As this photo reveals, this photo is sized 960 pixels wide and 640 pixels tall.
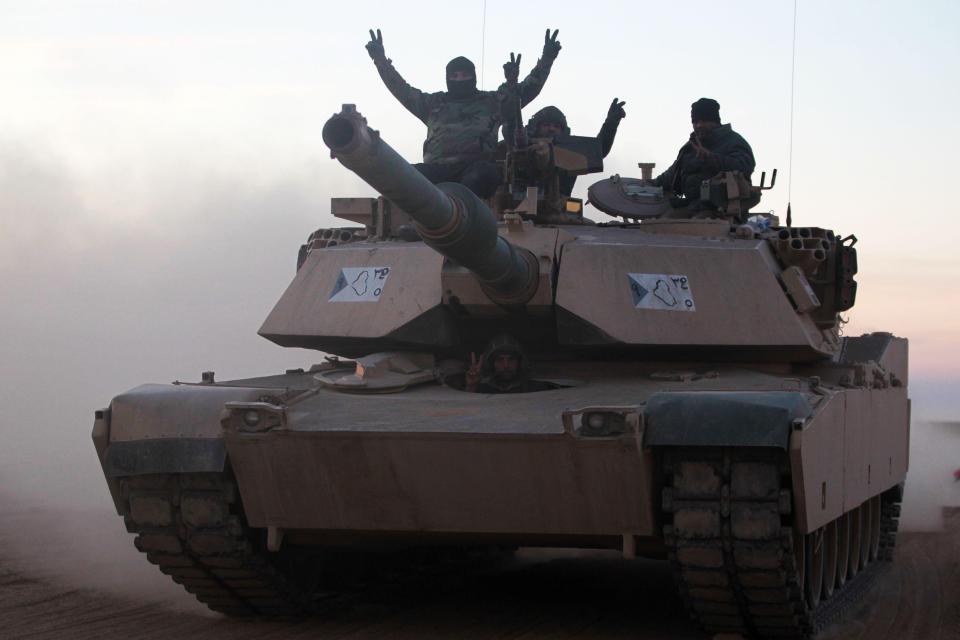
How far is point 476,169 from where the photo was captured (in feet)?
41.7

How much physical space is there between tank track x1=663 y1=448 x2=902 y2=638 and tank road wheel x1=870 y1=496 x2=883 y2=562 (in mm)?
5088

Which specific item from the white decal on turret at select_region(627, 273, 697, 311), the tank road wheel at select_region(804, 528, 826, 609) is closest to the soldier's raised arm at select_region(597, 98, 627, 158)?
the white decal on turret at select_region(627, 273, 697, 311)

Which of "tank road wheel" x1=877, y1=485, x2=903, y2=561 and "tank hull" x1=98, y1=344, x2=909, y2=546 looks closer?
"tank hull" x1=98, y1=344, x2=909, y2=546

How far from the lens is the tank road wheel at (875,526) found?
47.2 feet

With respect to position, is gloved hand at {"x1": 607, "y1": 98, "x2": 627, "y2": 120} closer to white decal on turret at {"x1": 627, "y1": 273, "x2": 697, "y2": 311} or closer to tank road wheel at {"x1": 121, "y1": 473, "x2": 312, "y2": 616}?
white decal on turret at {"x1": 627, "y1": 273, "x2": 697, "y2": 311}

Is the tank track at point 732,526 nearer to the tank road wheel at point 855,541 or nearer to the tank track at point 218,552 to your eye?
the tank track at point 218,552

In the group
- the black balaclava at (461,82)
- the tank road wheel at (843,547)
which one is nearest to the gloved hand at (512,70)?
the black balaclava at (461,82)

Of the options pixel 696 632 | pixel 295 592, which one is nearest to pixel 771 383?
pixel 696 632

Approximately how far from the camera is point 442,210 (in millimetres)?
8844

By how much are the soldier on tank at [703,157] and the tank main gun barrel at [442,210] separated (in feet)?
8.45

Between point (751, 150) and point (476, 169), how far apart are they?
7.86 feet

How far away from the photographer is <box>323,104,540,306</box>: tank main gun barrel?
26.0ft

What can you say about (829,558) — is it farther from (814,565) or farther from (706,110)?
(706,110)

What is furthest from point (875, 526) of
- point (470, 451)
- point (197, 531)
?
point (197, 531)
